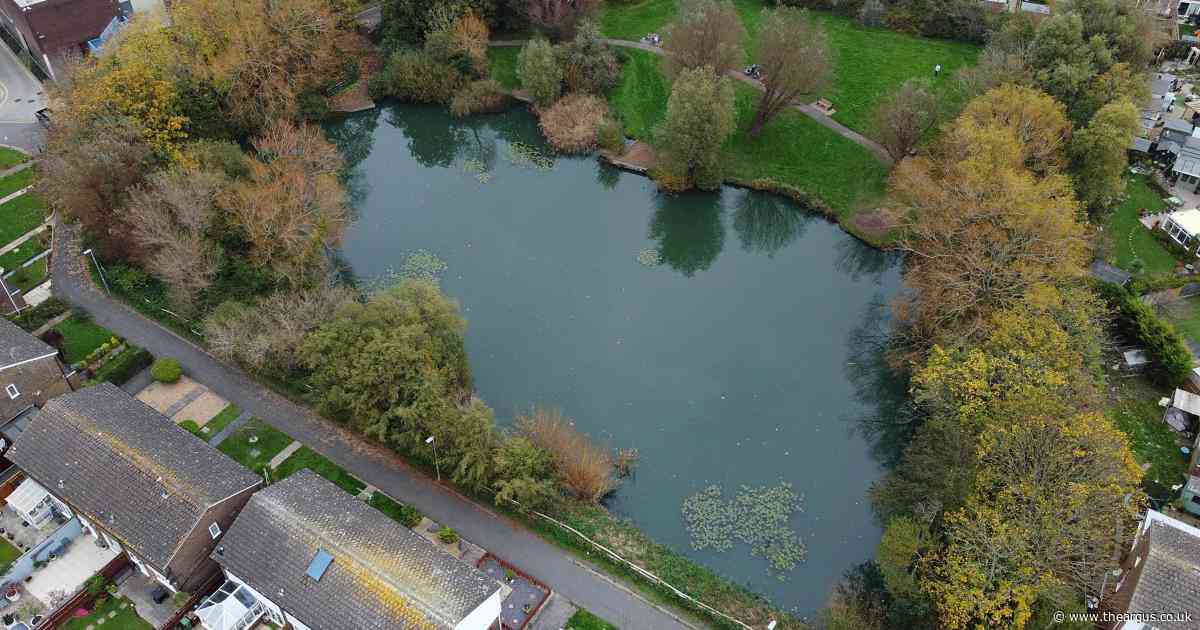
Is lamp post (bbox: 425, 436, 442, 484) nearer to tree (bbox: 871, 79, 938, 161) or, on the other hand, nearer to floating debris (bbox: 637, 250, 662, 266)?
floating debris (bbox: 637, 250, 662, 266)

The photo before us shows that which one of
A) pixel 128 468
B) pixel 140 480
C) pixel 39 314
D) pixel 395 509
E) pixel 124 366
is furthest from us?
pixel 39 314

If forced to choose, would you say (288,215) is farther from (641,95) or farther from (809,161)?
(809,161)

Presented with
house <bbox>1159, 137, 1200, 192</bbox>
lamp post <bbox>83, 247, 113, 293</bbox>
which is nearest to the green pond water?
lamp post <bbox>83, 247, 113, 293</bbox>


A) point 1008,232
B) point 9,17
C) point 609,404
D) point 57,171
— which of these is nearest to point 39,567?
point 57,171

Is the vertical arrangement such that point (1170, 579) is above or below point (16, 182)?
below

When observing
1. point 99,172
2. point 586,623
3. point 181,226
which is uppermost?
point 99,172

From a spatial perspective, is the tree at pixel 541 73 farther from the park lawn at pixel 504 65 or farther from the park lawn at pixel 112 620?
the park lawn at pixel 112 620

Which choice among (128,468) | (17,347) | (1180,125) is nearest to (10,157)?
(17,347)
